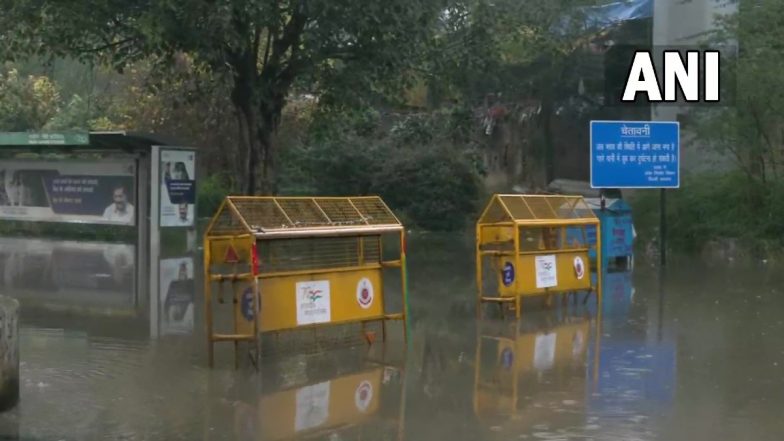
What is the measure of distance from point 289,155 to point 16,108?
52.1 ft

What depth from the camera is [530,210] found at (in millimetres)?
14844

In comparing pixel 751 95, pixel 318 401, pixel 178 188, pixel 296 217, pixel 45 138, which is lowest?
pixel 318 401

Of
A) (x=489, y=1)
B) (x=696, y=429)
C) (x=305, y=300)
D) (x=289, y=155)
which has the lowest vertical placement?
(x=696, y=429)

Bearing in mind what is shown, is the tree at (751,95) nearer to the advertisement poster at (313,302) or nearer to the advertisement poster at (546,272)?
the advertisement poster at (546,272)

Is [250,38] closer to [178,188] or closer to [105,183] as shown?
[178,188]

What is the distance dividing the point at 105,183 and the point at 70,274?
Result: 686 cm

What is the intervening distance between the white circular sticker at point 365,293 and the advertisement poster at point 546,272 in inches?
140

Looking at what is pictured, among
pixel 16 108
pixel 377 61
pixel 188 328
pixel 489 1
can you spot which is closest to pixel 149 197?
pixel 377 61

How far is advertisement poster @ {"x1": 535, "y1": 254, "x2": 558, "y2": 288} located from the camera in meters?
14.6

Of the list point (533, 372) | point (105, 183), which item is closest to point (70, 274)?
point (105, 183)

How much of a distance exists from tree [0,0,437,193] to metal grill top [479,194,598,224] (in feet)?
18.6

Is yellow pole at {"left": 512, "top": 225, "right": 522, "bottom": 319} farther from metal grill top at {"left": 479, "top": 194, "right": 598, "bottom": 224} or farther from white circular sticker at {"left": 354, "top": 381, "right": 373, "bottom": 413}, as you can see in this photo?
white circular sticker at {"left": 354, "top": 381, "right": 373, "bottom": 413}

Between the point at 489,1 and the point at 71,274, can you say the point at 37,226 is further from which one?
the point at 489,1

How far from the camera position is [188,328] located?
13164 millimetres
